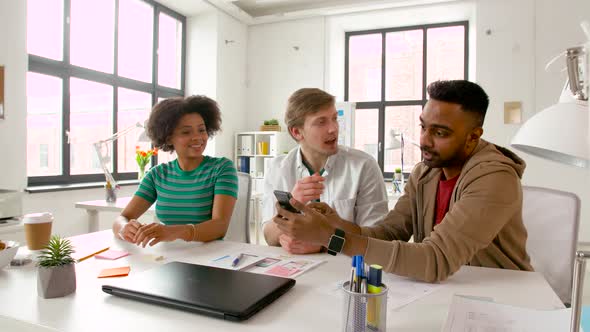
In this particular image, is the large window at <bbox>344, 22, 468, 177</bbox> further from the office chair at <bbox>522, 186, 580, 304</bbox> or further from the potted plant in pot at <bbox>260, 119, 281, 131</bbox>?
the office chair at <bbox>522, 186, 580, 304</bbox>

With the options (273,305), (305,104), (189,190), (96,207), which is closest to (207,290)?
(273,305)

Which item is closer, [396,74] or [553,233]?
[553,233]

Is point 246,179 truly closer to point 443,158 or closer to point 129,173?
point 443,158

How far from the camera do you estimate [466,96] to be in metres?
1.37

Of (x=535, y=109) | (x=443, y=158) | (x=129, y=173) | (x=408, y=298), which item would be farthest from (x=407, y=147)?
(x=408, y=298)

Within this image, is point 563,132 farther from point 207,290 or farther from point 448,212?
point 207,290

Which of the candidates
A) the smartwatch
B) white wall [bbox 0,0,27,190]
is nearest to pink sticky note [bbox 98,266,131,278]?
the smartwatch

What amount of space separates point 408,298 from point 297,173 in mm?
1106

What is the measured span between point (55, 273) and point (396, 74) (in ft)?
18.8

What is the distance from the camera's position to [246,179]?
221cm

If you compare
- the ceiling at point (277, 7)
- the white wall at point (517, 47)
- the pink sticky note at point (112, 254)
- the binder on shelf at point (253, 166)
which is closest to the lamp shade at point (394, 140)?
the white wall at point (517, 47)

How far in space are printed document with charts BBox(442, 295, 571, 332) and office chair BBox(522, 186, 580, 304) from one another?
2.08 ft

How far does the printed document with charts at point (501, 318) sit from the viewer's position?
813 millimetres

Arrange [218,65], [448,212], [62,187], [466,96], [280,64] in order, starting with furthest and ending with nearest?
[280,64] → [218,65] → [62,187] → [466,96] → [448,212]
